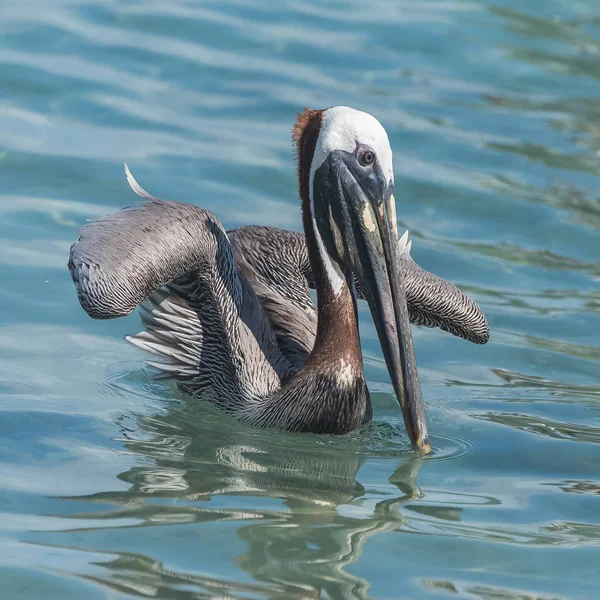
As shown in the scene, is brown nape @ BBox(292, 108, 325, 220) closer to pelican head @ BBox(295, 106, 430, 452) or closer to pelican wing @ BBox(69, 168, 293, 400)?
pelican head @ BBox(295, 106, 430, 452)

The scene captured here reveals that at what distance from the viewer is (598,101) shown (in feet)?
36.6

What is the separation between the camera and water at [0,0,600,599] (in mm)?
3916

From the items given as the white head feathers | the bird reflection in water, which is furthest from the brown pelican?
the bird reflection in water

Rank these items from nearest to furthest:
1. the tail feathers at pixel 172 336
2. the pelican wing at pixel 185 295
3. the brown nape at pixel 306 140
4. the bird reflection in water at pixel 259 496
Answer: the bird reflection in water at pixel 259 496 < the pelican wing at pixel 185 295 < the brown nape at pixel 306 140 < the tail feathers at pixel 172 336

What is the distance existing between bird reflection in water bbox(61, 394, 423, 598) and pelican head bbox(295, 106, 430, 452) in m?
0.35

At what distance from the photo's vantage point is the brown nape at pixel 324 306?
533 cm

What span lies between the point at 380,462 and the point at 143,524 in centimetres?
124

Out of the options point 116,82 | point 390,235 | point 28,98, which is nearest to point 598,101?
point 116,82

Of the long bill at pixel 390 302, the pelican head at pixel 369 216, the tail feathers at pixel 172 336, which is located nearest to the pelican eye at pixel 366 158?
the pelican head at pixel 369 216

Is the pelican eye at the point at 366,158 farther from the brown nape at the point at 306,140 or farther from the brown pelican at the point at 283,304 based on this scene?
the brown nape at the point at 306,140

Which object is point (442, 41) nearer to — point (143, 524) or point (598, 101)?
point (598, 101)

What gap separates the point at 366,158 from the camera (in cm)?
505

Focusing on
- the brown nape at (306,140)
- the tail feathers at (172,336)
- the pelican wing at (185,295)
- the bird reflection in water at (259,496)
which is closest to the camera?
the bird reflection in water at (259,496)

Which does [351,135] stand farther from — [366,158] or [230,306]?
[230,306]
